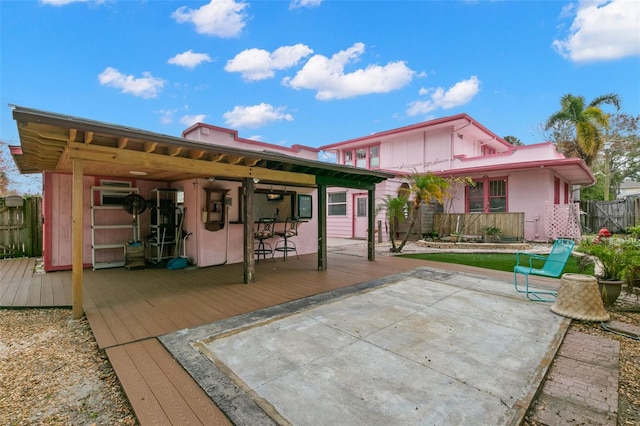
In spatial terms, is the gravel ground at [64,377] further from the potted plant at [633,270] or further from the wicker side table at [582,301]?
the potted plant at [633,270]

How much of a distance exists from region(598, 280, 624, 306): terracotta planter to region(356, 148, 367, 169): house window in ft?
42.1

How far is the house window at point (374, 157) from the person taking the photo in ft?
53.2

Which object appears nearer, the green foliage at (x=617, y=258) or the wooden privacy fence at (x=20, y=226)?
the green foliage at (x=617, y=258)

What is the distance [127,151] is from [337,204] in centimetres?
1080

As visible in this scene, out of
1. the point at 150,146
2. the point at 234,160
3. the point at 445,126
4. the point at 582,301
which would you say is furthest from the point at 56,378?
the point at 445,126

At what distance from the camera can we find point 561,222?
35.2ft

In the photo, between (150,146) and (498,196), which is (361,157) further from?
(150,146)

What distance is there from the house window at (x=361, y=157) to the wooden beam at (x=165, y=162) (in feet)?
37.2

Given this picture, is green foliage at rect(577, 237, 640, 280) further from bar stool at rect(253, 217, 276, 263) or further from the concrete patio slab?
bar stool at rect(253, 217, 276, 263)

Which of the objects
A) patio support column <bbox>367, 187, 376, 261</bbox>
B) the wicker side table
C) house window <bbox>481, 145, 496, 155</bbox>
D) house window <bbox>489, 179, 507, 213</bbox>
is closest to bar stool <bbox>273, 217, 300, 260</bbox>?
patio support column <bbox>367, 187, 376, 261</bbox>

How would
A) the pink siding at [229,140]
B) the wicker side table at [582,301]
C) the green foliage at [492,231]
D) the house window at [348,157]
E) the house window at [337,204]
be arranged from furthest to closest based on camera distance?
the house window at [348,157] < the house window at [337,204] < the green foliage at [492,231] < the pink siding at [229,140] < the wicker side table at [582,301]

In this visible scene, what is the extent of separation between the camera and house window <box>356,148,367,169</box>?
651 inches

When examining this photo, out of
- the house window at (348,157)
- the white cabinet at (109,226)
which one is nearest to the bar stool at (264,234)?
the white cabinet at (109,226)

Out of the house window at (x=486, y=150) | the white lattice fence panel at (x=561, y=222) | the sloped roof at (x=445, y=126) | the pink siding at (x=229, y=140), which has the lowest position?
the white lattice fence panel at (x=561, y=222)
